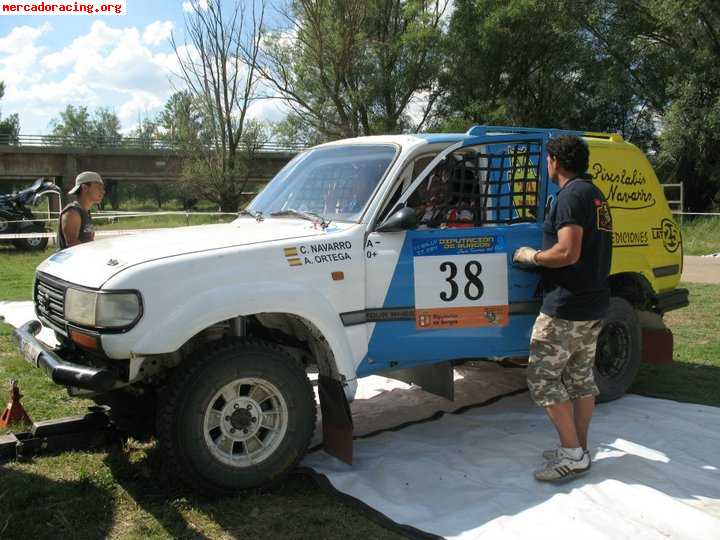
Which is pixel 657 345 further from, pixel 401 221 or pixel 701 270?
pixel 701 270

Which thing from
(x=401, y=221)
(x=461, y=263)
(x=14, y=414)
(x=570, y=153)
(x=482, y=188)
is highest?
(x=570, y=153)

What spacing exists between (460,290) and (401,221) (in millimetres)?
692

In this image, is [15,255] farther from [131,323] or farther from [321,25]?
[131,323]

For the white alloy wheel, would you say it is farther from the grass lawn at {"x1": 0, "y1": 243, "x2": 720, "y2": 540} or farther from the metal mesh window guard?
the metal mesh window guard

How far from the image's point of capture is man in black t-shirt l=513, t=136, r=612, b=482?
3.85 meters

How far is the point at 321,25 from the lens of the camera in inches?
1012

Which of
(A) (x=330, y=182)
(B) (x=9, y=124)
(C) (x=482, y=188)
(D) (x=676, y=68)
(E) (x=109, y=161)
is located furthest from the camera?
(B) (x=9, y=124)

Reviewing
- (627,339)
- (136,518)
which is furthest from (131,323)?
(627,339)

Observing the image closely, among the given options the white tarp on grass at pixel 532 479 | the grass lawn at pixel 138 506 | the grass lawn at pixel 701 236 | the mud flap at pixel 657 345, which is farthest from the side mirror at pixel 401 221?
the grass lawn at pixel 701 236

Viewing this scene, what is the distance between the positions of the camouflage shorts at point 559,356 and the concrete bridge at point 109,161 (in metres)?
30.9

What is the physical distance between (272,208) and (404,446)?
1934 millimetres

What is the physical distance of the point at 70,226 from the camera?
545 centimetres

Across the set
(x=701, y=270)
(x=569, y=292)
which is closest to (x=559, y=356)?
(x=569, y=292)

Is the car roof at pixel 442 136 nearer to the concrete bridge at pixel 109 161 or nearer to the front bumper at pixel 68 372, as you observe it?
the front bumper at pixel 68 372
